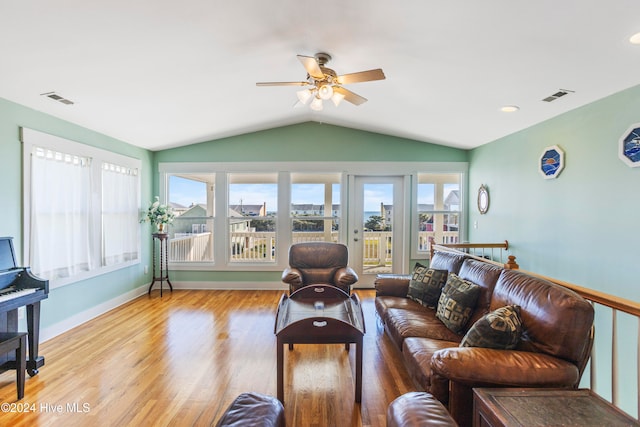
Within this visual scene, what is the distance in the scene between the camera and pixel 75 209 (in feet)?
11.7

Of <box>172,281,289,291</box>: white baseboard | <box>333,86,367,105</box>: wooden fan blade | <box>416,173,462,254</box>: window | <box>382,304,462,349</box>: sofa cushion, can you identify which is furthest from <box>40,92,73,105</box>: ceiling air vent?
<box>416,173,462,254</box>: window

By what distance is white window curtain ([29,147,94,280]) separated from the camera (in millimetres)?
3111

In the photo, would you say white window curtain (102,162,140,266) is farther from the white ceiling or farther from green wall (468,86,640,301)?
green wall (468,86,640,301)

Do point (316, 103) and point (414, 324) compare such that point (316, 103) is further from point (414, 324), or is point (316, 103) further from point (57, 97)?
point (57, 97)

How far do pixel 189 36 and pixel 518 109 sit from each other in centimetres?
342

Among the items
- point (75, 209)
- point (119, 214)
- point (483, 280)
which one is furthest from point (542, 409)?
point (119, 214)

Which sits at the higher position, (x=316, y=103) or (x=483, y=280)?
(x=316, y=103)

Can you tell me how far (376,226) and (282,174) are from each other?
1928 millimetres

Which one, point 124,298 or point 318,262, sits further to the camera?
point 124,298

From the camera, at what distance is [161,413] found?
6.84ft

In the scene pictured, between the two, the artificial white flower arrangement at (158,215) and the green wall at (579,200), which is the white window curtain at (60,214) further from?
the green wall at (579,200)

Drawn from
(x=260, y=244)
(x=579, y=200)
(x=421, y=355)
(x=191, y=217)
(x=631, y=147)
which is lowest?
(x=421, y=355)

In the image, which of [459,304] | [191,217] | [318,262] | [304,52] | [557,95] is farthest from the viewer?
[191,217]

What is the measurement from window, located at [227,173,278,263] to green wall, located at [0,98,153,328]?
5.27 ft
